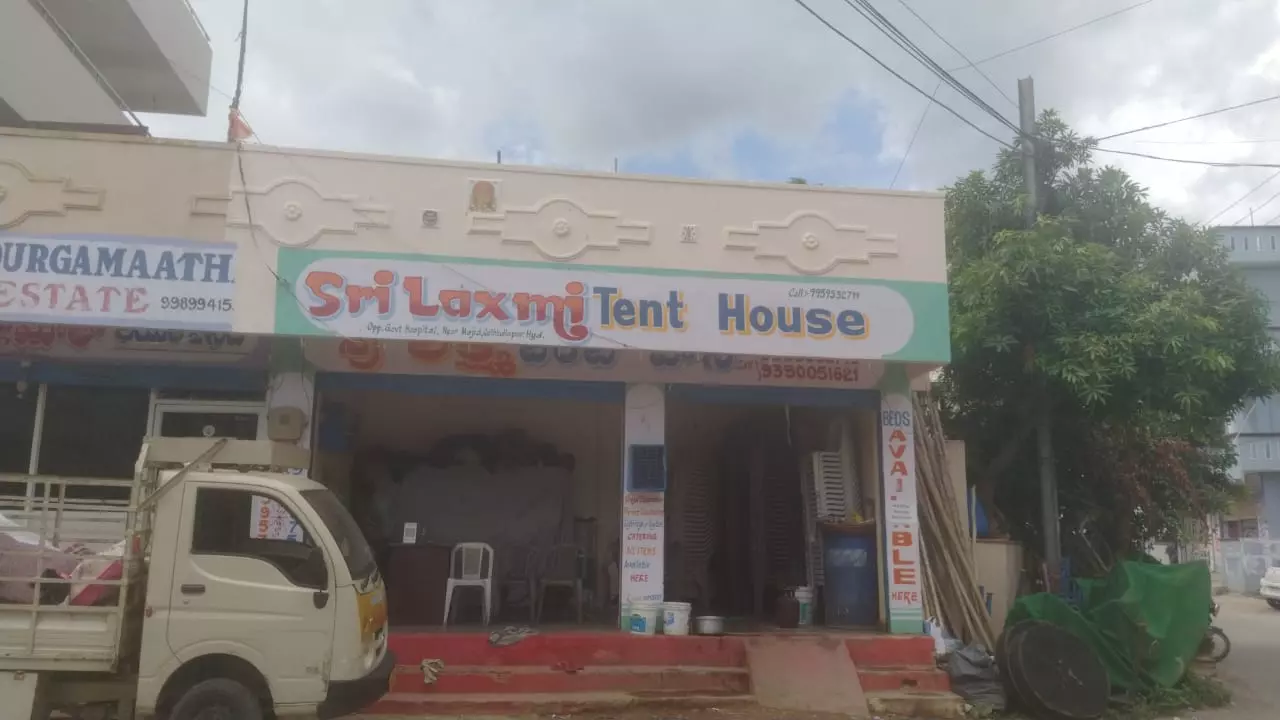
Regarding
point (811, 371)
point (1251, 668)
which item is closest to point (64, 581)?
point (811, 371)

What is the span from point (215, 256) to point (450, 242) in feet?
7.11

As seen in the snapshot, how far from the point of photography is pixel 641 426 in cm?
994

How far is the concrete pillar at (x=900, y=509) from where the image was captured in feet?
32.0

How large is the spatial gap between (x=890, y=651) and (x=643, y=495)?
2.89 metres

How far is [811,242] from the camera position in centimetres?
978

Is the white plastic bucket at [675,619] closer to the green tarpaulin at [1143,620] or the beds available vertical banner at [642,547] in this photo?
the beds available vertical banner at [642,547]

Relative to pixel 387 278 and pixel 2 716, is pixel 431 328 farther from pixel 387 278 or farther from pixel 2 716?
pixel 2 716

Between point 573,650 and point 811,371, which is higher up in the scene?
point 811,371

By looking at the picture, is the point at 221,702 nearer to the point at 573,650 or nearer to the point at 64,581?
the point at 64,581

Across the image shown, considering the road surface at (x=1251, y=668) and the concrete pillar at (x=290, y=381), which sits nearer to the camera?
the road surface at (x=1251, y=668)

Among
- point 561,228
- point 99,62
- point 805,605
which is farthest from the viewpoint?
point 99,62

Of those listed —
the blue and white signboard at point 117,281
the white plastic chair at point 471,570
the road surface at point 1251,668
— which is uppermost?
the blue and white signboard at point 117,281

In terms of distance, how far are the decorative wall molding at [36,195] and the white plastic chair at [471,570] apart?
5.02 metres

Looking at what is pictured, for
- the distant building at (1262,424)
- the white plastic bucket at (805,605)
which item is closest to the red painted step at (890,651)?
the white plastic bucket at (805,605)
